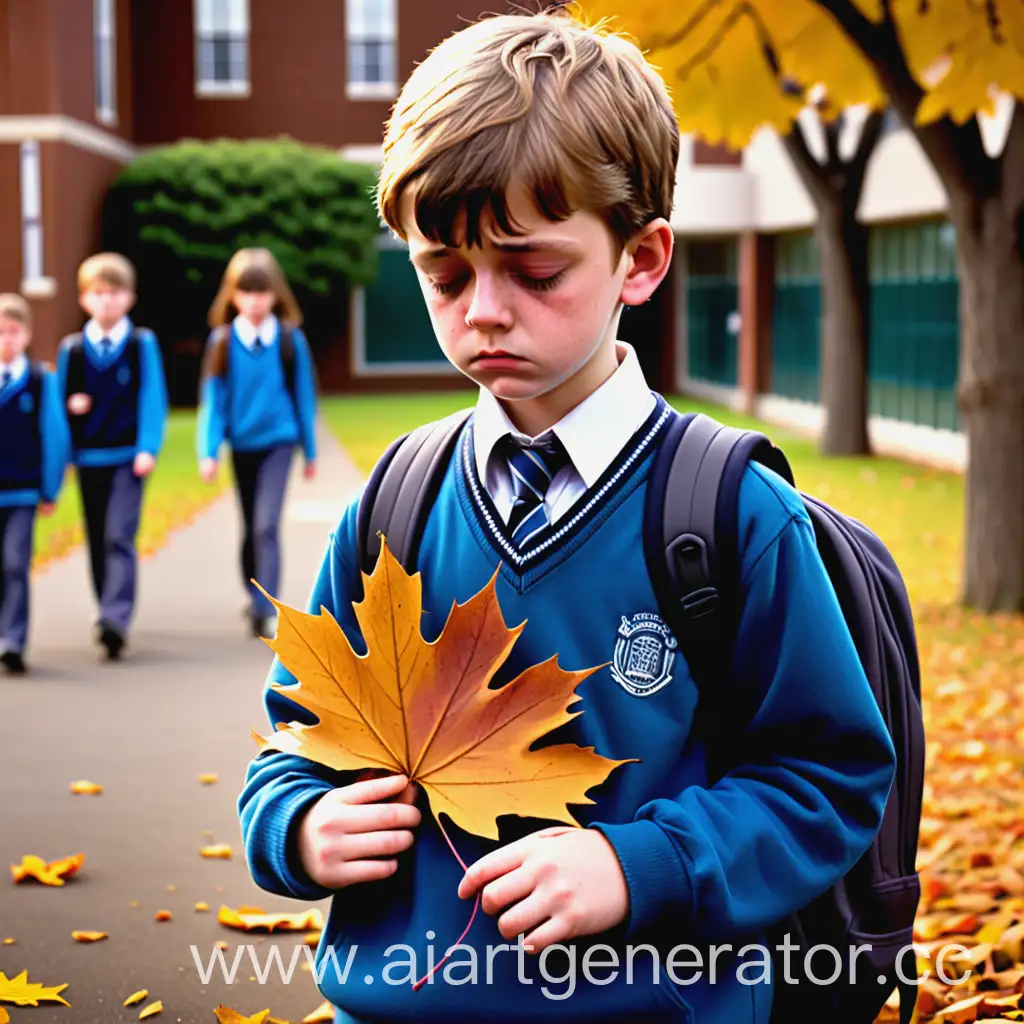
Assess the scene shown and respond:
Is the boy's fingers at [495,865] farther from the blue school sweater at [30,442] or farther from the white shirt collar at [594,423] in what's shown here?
the blue school sweater at [30,442]

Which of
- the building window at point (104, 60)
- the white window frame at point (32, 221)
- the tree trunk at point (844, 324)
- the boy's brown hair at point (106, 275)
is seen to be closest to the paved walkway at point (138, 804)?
the boy's brown hair at point (106, 275)

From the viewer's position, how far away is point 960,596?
415 inches

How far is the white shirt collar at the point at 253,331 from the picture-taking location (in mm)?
9477

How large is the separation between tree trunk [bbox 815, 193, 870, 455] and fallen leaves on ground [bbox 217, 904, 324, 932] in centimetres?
1691

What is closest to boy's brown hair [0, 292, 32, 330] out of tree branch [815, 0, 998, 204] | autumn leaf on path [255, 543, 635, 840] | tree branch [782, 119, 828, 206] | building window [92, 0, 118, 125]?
tree branch [815, 0, 998, 204]

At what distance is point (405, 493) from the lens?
7.07ft

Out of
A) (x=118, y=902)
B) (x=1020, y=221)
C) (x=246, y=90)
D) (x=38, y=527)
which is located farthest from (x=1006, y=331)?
(x=246, y=90)

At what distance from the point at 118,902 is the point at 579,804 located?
349cm

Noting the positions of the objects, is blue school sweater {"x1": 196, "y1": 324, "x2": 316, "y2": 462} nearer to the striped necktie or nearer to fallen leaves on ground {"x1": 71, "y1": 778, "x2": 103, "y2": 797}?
fallen leaves on ground {"x1": 71, "y1": 778, "x2": 103, "y2": 797}

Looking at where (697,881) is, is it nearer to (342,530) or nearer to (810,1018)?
(810,1018)

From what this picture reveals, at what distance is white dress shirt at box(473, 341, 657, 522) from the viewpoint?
80.4 inches

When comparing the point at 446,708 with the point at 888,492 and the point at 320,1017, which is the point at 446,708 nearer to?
the point at 320,1017

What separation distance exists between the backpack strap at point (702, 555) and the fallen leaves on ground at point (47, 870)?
3751 millimetres

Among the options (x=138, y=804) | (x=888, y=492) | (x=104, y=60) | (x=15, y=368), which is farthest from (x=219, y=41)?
(x=138, y=804)
